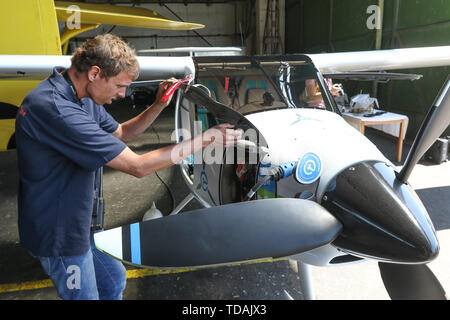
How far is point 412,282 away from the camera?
1402mm

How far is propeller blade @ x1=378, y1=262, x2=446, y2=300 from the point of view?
1366mm

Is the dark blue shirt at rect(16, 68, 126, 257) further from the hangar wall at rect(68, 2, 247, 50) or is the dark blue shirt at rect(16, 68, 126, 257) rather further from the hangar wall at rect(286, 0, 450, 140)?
the hangar wall at rect(68, 2, 247, 50)

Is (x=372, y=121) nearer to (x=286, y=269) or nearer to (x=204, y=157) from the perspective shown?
(x=286, y=269)

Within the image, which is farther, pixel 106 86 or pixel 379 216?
pixel 106 86

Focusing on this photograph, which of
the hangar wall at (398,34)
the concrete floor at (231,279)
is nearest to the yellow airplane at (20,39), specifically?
the concrete floor at (231,279)

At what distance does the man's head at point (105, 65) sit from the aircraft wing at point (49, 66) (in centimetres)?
124

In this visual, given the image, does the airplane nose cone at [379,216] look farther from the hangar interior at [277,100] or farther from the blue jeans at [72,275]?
the blue jeans at [72,275]

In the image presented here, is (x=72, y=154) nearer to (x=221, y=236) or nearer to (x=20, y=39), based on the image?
(x=221, y=236)

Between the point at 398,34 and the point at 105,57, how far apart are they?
755 cm

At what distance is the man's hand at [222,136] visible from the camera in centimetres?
133

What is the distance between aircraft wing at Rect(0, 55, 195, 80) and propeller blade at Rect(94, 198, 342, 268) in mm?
1915

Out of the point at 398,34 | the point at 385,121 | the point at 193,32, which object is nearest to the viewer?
the point at 385,121

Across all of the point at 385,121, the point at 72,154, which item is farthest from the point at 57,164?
the point at 385,121
